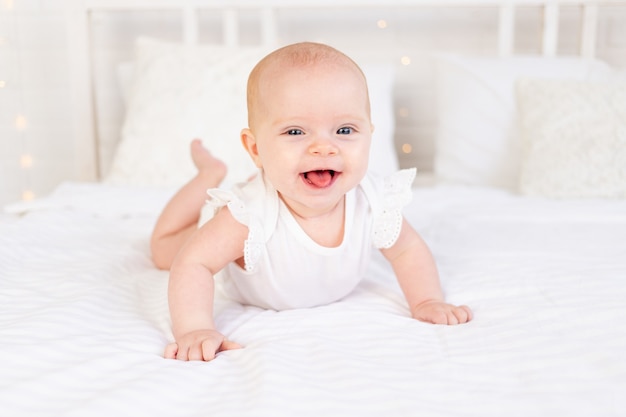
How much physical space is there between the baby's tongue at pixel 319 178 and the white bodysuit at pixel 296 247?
100 mm

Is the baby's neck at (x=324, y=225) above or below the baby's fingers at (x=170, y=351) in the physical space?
above

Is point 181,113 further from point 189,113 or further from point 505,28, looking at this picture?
point 505,28

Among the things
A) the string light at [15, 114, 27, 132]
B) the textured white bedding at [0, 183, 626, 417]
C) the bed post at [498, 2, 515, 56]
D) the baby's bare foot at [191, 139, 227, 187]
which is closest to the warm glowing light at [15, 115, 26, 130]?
the string light at [15, 114, 27, 132]

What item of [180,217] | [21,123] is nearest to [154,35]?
[21,123]

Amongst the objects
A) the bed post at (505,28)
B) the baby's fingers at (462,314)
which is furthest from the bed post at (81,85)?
the baby's fingers at (462,314)

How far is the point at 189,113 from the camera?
6.31 feet

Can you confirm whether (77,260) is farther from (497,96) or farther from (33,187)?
(33,187)

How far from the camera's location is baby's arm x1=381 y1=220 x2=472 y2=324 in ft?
3.17

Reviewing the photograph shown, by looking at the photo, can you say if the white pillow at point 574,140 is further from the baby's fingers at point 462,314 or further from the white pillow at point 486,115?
the baby's fingers at point 462,314

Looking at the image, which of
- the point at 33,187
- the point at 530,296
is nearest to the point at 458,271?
the point at 530,296

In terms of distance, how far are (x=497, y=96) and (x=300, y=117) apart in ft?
3.85

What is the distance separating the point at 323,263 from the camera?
40.4 inches

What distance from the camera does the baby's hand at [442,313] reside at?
0.95 meters

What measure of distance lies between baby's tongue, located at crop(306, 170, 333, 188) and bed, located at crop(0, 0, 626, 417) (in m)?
0.20
